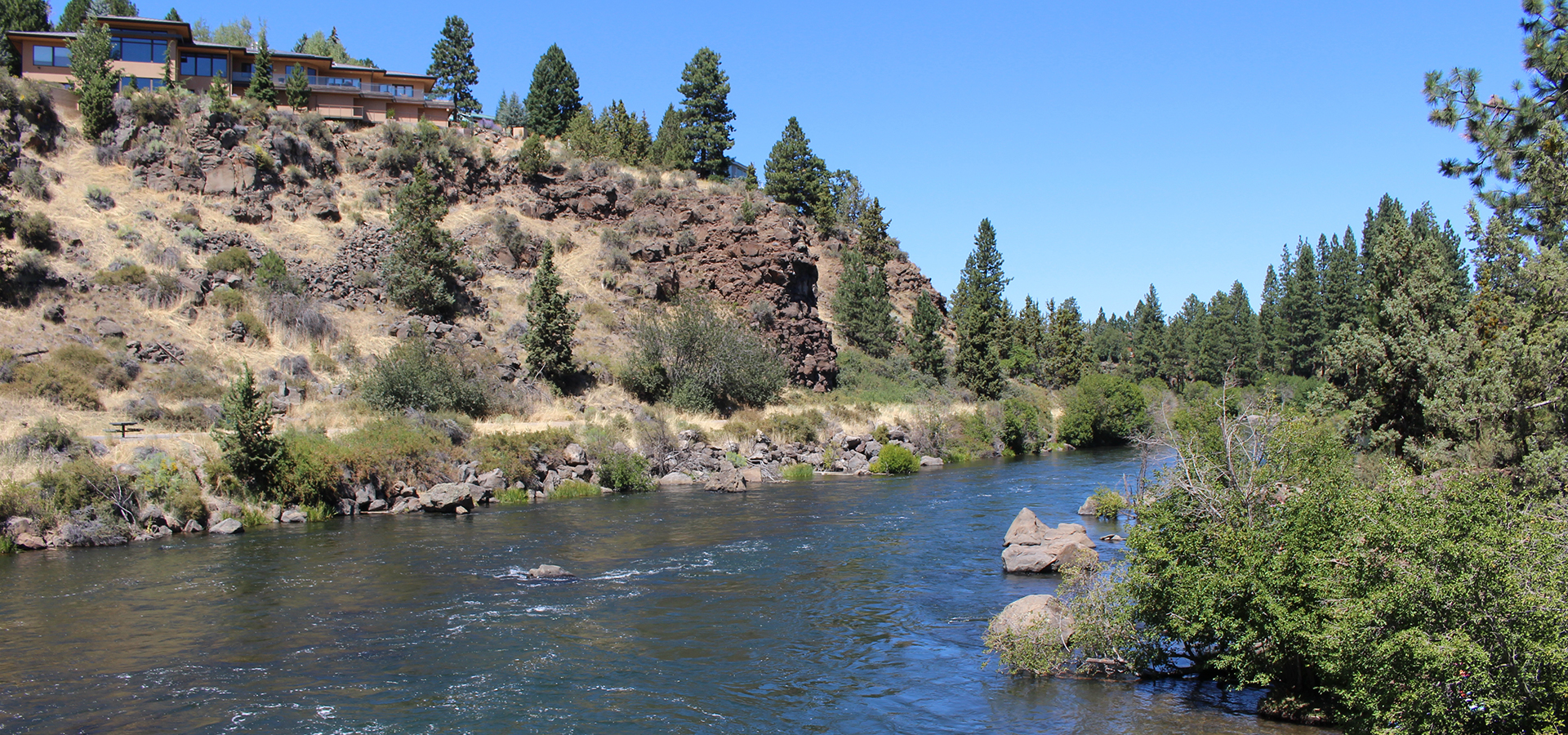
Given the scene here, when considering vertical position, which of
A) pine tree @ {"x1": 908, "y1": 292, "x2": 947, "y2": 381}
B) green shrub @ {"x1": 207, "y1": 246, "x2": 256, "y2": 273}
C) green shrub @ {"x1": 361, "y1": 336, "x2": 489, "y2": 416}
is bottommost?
green shrub @ {"x1": 361, "y1": 336, "x2": 489, "y2": 416}

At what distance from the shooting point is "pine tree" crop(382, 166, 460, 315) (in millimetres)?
44625

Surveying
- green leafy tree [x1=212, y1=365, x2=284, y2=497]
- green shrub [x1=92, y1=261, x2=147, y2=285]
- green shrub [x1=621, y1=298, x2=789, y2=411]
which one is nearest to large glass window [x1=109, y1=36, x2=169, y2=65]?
green shrub [x1=92, y1=261, x2=147, y2=285]

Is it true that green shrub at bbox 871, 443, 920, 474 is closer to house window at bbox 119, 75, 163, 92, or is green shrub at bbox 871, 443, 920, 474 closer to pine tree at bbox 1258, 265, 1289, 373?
house window at bbox 119, 75, 163, 92

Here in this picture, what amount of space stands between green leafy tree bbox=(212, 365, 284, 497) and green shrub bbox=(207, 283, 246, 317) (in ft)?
54.7

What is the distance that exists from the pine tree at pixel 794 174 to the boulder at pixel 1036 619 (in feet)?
202

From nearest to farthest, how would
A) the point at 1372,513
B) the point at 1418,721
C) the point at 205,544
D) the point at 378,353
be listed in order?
the point at 1418,721
the point at 1372,513
the point at 205,544
the point at 378,353

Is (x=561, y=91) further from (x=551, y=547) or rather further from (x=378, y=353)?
(x=551, y=547)

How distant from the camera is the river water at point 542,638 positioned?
1112cm

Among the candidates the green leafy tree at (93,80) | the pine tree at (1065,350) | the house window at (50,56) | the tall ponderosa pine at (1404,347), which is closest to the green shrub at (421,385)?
the green leafy tree at (93,80)

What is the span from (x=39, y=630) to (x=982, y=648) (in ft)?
46.9

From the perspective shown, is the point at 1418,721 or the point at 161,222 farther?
the point at 161,222

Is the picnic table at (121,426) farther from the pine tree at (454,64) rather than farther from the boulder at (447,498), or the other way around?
the pine tree at (454,64)

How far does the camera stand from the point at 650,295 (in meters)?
52.7

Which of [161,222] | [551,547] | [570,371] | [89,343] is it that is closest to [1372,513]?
[551,547]
